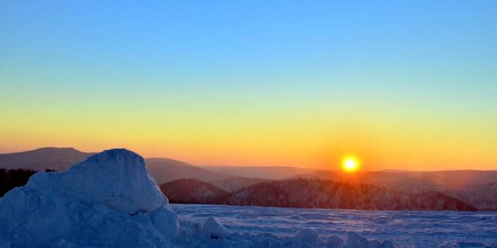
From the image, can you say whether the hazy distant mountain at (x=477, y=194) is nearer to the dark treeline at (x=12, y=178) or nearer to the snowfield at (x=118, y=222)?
the snowfield at (x=118, y=222)

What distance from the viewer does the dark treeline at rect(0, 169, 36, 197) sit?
25.2 m

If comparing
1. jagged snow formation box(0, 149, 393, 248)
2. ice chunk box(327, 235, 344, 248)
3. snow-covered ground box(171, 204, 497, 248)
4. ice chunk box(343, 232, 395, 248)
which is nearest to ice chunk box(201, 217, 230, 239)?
jagged snow formation box(0, 149, 393, 248)

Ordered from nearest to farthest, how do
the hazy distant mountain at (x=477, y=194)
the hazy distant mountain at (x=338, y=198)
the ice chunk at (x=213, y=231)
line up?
the ice chunk at (x=213, y=231) < the hazy distant mountain at (x=338, y=198) < the hazy distant mountain at (x=477, y=194)

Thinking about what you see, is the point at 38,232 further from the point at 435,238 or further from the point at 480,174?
the point at 480,174

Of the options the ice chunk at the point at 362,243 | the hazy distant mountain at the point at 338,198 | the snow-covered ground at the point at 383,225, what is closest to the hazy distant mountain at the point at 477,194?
the hazy distant mountain at the point at 338,198

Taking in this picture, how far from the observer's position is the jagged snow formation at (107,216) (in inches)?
362

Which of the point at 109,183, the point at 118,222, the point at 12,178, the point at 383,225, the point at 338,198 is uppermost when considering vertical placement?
the point at 109,183

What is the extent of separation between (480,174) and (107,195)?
289 feet

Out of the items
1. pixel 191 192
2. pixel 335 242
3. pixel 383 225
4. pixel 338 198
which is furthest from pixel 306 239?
pixel 191 192

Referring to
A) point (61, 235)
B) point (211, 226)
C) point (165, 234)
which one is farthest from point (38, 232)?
point (211, 226)

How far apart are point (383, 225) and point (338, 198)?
10645mm

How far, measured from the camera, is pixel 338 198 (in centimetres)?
2684

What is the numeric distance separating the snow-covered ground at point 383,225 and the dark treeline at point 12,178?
38.4 feet

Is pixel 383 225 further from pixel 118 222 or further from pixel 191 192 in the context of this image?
pixel 191 192
